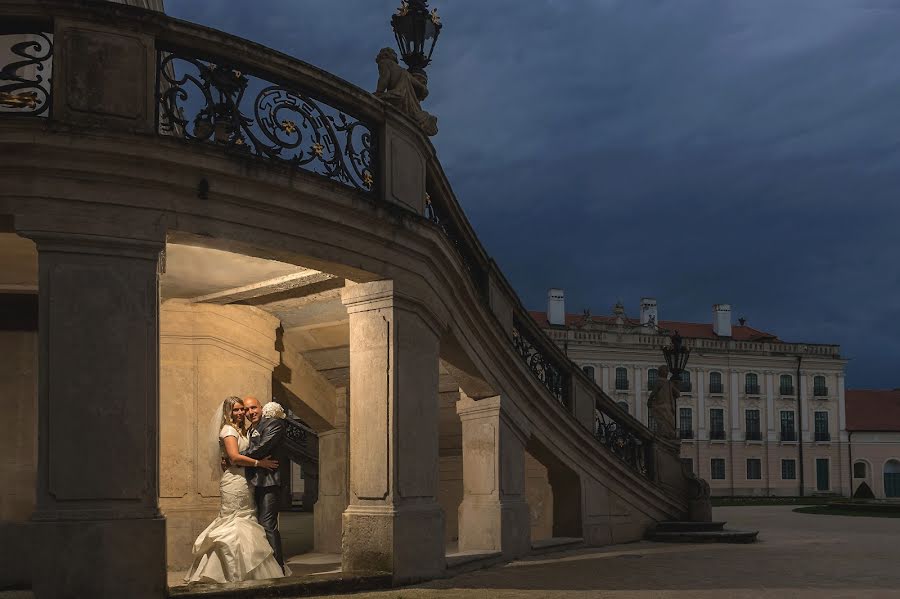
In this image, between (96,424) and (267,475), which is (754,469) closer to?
(267,475)

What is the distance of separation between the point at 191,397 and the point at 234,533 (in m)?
2.76

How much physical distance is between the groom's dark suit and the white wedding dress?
0.08m

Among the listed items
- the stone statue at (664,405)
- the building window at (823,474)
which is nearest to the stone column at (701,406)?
the building window at (823,474)

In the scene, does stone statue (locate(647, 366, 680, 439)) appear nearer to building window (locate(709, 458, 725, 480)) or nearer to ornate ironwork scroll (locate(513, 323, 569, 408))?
ornate ironwork scroll (locate(513, 323, 569, 408))

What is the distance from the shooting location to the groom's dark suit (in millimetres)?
10305

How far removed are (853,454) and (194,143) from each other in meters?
81.0

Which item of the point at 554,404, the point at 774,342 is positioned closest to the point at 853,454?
the point at 774,342

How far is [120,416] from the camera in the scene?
8.01 m

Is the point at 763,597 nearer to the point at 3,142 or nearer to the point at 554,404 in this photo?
the point at 554,404

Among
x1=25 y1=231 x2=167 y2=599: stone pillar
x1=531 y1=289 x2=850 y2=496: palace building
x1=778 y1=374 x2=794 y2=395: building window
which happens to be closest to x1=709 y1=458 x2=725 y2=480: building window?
x1=531 y1=289 x2=850 y2=496: palace building

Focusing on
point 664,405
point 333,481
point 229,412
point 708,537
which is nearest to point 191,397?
point 229,412

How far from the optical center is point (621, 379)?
76750mm

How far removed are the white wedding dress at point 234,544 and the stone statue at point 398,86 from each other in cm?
377

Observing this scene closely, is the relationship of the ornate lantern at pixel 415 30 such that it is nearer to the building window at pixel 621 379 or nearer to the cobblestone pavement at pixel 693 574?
the cobblestone pavement at pixel 693 574
